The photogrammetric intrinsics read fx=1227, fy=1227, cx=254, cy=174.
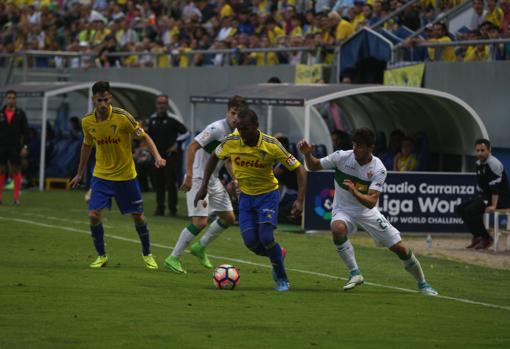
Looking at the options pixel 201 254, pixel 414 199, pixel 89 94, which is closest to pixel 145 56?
pixel 89 94

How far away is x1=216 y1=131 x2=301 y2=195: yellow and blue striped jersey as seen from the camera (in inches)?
504

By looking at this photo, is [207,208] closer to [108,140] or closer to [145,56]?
[108,140]

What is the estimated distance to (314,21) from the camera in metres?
28.9

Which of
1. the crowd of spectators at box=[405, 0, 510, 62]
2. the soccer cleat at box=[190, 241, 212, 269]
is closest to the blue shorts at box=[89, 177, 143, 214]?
the soccer cleat at box=[190, 241, 212, 269]

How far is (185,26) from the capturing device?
34.5 meters

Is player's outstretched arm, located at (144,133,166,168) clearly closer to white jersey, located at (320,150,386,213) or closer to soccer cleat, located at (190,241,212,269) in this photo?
soccer cleat, located at (190,241,212,269)

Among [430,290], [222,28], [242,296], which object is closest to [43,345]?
[242,296]

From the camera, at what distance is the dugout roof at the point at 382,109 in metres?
21.8

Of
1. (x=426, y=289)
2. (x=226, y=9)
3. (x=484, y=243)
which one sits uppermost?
(x=226, y=9)

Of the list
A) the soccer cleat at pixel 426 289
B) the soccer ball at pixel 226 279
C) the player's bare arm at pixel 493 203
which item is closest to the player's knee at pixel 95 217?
the soccer ball at pixel 226 279

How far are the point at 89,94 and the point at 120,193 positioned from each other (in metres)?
16.7

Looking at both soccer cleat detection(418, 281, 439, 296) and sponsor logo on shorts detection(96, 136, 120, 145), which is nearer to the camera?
soccer cleat detection(418, 281, 439, 296)

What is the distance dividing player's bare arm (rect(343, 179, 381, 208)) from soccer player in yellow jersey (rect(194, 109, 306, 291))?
0.59 m

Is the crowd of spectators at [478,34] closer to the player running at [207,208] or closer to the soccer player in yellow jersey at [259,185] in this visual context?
the player running at [207,208]
